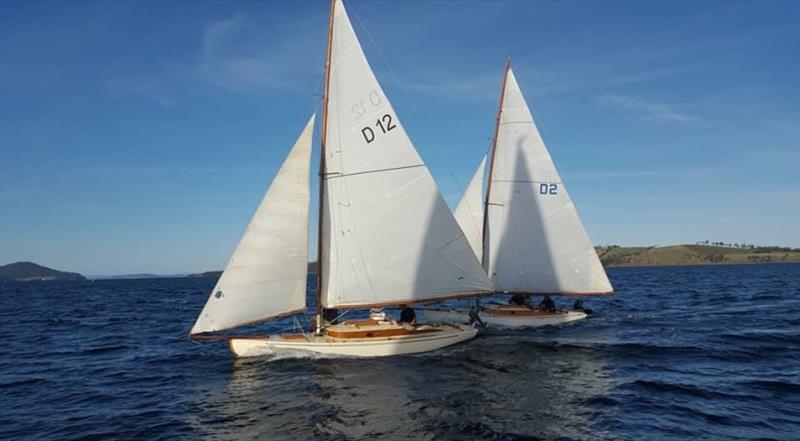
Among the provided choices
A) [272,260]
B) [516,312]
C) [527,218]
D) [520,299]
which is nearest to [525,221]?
[527,218]

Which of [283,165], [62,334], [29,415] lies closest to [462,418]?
[283,165]

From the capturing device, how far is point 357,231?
24.3 m

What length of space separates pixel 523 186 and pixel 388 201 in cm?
1318

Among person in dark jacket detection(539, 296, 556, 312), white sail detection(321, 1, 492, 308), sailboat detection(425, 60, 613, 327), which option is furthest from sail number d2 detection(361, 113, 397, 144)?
person in dark jacket detection(539, 296, 556, 312)

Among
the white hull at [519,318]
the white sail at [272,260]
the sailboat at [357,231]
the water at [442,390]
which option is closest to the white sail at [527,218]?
the white hull at [519,318]

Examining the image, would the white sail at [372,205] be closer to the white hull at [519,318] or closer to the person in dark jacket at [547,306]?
the white hull at [519,318]

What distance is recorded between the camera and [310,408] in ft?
57.3

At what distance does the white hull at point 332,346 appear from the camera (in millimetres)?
23312

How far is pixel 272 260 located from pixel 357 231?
3865 millimetres

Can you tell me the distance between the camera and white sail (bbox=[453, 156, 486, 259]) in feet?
119

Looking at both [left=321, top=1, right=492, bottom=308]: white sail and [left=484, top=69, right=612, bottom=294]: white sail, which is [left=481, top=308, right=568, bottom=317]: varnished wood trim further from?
[left=321, top=1, right=492, bottom=308]: white sail

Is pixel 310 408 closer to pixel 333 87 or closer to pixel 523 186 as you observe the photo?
pixel 333 87

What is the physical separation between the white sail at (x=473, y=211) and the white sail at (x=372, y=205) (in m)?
11.6

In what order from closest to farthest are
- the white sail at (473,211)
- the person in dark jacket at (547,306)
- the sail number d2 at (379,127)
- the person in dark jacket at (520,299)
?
the sail number d2 at (379,127), the person in dark jacket at (547,306), the person in dark jacket at (520,299), the white sail at (473,211)
